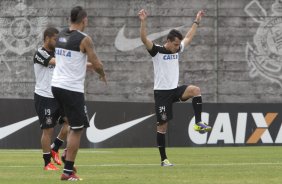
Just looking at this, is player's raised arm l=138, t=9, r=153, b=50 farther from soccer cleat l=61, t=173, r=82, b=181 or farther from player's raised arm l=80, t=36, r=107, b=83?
soccer cleat l=61, t=173, r=82, b=181

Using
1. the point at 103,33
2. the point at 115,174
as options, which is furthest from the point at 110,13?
the point at 115,174

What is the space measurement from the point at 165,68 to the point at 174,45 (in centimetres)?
48

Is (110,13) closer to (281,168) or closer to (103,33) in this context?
(103,33)

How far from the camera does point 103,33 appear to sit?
1378 inches

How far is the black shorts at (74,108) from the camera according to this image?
1190 cm

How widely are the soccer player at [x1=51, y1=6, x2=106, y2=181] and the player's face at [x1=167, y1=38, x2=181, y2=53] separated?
3.97 metres

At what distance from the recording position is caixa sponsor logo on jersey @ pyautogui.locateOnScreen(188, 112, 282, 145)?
85.3 ft

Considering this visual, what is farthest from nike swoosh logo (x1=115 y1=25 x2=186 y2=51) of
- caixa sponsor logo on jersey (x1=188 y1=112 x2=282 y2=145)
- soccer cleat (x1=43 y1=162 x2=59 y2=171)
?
soccer cleat (x1=43 y1=162 x2=59 y2=171)

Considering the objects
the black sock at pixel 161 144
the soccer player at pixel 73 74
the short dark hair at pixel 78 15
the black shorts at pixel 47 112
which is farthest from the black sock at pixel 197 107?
the short dark hair at pixel 78 15

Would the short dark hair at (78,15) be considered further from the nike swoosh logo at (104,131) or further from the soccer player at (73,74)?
the nike swoosh logo at (104,131)

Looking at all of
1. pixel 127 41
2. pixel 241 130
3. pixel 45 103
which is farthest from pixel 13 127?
pixel 127 41

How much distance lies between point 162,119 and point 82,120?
169 inches

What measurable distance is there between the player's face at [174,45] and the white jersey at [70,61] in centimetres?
397

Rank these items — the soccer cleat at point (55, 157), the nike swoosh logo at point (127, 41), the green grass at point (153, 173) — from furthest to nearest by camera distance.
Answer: the nike swoosh logo at point (127, 41) < the soccer cleat at point (55, 157) < the green grass at point (153, 173)
